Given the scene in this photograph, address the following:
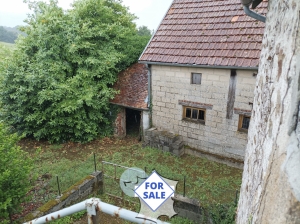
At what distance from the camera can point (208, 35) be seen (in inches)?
358

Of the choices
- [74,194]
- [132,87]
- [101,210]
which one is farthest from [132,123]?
[101,210]

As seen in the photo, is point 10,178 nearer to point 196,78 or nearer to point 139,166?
point 139,166

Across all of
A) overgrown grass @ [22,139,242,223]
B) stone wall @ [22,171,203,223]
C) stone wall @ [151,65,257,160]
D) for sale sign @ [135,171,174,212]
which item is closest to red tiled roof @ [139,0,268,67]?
stone wall @ [151,65,257,160]

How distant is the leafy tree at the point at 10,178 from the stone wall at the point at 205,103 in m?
5.98

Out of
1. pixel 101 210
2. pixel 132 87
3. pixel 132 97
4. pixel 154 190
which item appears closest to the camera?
pixel 101 210

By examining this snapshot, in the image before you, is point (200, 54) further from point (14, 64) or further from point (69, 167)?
point (14, 64)

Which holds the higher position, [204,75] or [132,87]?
[204,75]

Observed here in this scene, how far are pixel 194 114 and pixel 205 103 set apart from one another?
0.76 m

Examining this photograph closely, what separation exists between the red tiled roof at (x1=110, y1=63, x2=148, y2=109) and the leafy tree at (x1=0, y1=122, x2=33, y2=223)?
5.90 m

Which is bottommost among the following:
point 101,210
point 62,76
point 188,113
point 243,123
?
point 243,123

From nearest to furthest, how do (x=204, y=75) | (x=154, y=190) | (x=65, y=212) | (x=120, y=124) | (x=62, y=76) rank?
(x=65, y=212), (x=154, y=190), (x=204, y=75), (x=62, y=76), (x=120, y=124)

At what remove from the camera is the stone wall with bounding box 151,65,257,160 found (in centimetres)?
850

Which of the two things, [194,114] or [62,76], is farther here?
[62,76]

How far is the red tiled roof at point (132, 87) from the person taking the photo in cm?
1102
